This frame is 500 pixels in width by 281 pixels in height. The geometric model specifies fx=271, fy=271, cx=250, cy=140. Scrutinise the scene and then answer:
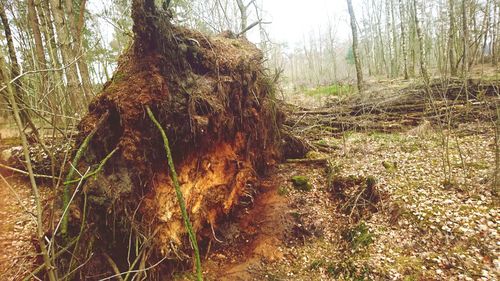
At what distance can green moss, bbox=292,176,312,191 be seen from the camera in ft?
22.8

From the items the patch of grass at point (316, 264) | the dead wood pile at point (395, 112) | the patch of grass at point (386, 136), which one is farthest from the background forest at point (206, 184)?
the dead wood pile at point (395, 112)

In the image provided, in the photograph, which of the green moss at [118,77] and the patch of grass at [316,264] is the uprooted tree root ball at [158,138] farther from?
the patch of grass at [316,264]

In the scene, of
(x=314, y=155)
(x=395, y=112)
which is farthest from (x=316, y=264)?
(x=395, y=112)

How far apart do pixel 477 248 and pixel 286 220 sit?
3.34 m

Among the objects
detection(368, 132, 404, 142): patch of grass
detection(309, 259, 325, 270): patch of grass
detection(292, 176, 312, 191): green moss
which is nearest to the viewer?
detection(309, 259, 325, 270): patch of grass

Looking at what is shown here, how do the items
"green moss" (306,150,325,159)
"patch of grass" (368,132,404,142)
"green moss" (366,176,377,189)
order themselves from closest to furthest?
"green moss" (366,176,377,189)
"green moss" (306,150,325,159)
"patch of grass" (368,132,404,142)

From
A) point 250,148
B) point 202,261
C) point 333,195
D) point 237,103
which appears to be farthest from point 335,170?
point 202,261

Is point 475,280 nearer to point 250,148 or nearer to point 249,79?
point 250,148

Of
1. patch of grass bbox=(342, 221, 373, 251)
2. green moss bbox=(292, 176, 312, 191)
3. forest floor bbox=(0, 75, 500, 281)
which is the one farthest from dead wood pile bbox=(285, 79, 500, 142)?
patch of grass bbox=(342, 221, 373, 251)

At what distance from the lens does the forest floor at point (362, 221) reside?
442 cm

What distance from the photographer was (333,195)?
21.9 ft

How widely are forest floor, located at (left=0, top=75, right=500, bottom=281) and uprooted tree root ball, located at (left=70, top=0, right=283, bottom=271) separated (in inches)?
36.4

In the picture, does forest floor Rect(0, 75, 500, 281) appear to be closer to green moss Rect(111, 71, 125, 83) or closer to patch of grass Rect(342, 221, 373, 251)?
patch of grass Rect(342, 221, 373, 251)

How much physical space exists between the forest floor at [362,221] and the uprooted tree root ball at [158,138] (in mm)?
926
